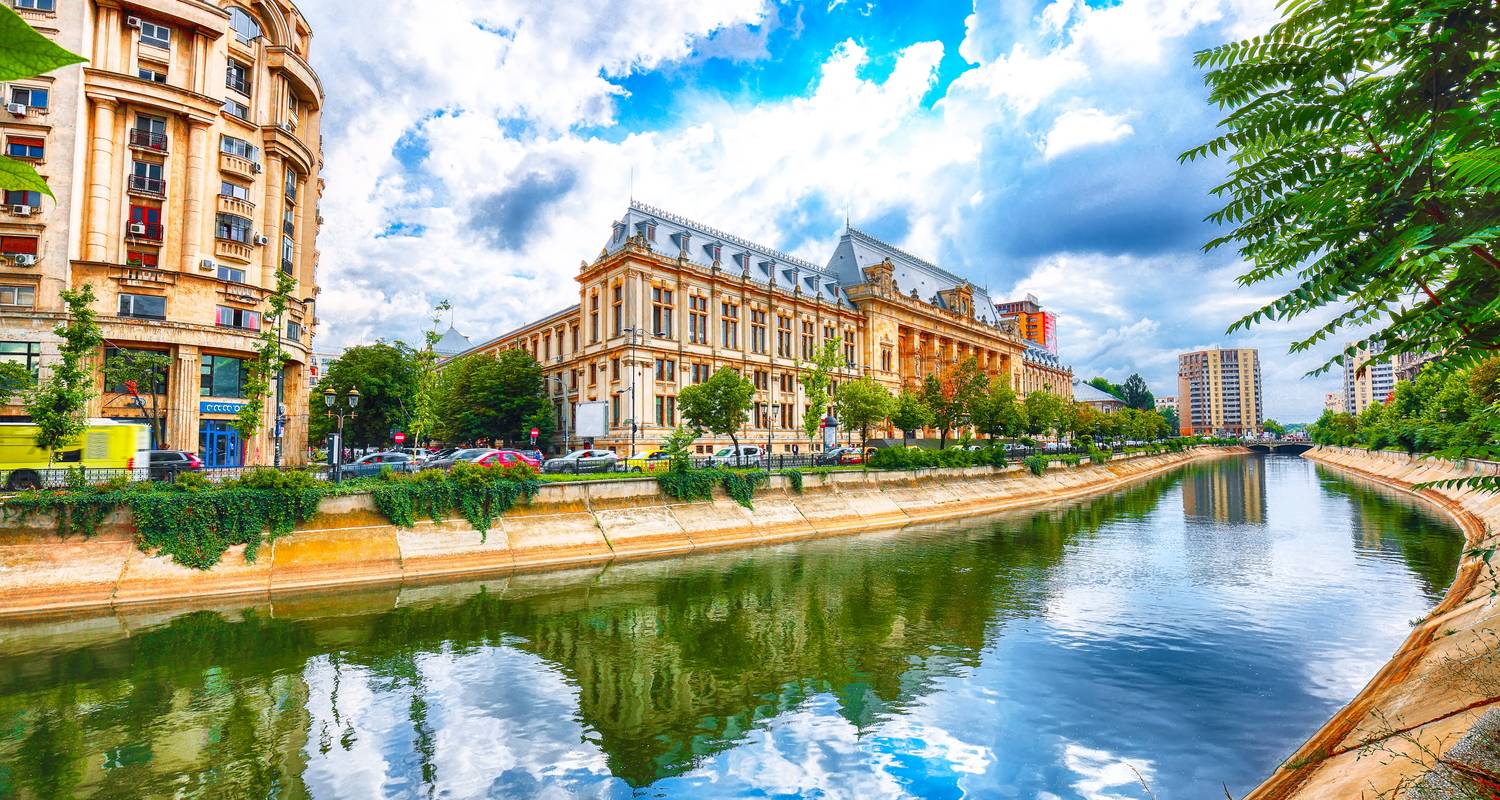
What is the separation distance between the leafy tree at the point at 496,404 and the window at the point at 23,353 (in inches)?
1215

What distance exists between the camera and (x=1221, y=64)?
7270mm

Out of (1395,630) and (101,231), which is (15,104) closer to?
(101,231)

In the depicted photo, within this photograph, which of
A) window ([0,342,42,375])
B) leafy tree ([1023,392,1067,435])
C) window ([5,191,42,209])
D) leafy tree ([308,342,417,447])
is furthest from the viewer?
leafy tree ([1023,392,1067,435])

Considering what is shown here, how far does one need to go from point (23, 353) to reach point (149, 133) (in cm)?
1259

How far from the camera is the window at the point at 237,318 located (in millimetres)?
39416

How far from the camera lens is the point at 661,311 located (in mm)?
61156

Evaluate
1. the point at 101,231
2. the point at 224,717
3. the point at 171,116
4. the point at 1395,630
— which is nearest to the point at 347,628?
the point at 224,717

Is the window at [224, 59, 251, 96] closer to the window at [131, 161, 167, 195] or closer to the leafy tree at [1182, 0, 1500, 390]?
the window at [131, 161, 167, 195]

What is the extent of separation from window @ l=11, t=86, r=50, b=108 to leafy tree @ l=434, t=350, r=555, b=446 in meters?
32.9

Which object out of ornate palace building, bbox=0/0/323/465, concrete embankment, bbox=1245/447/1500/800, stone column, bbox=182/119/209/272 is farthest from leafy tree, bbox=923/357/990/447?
stone column, bbox=182/119/209/272

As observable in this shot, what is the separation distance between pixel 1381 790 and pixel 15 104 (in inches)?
2096

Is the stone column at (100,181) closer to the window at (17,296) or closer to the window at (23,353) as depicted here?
the window at (17,296)

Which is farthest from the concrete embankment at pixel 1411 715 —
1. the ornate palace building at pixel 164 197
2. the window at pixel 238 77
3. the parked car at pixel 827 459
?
the window at pixel 238 77

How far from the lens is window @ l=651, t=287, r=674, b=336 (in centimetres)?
6062
